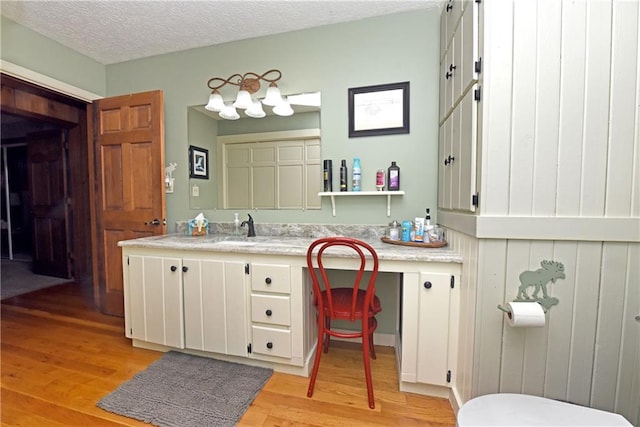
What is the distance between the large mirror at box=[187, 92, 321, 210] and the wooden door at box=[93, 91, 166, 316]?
0.27 metres

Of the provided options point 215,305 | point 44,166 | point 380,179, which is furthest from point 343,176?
point 44,166

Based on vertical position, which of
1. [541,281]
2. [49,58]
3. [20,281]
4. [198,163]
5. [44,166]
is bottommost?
[20,281]

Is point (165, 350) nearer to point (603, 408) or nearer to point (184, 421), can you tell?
point (184, 421)

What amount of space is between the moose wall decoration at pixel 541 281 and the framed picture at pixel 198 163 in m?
2.40

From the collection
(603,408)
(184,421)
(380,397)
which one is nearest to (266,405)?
(184,421)

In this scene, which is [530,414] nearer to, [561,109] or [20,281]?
[561,109]

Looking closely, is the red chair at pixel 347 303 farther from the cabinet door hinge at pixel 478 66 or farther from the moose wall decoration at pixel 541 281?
the cabinet door hinge at pixel 478 66

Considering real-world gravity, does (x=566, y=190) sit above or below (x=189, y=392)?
above

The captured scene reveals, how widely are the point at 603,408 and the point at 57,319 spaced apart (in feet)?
12.9

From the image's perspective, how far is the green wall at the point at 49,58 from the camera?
6.42 feet

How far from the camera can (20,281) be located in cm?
343

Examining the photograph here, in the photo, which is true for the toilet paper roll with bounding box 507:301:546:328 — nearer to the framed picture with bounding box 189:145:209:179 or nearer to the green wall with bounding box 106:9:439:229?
the green wall with bounding box 106:9:439:229

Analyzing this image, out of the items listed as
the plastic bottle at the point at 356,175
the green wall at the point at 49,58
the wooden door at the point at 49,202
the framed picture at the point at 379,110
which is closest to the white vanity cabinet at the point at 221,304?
the plastic bottle at the point at 356,175

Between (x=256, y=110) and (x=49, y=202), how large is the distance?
147 inches
